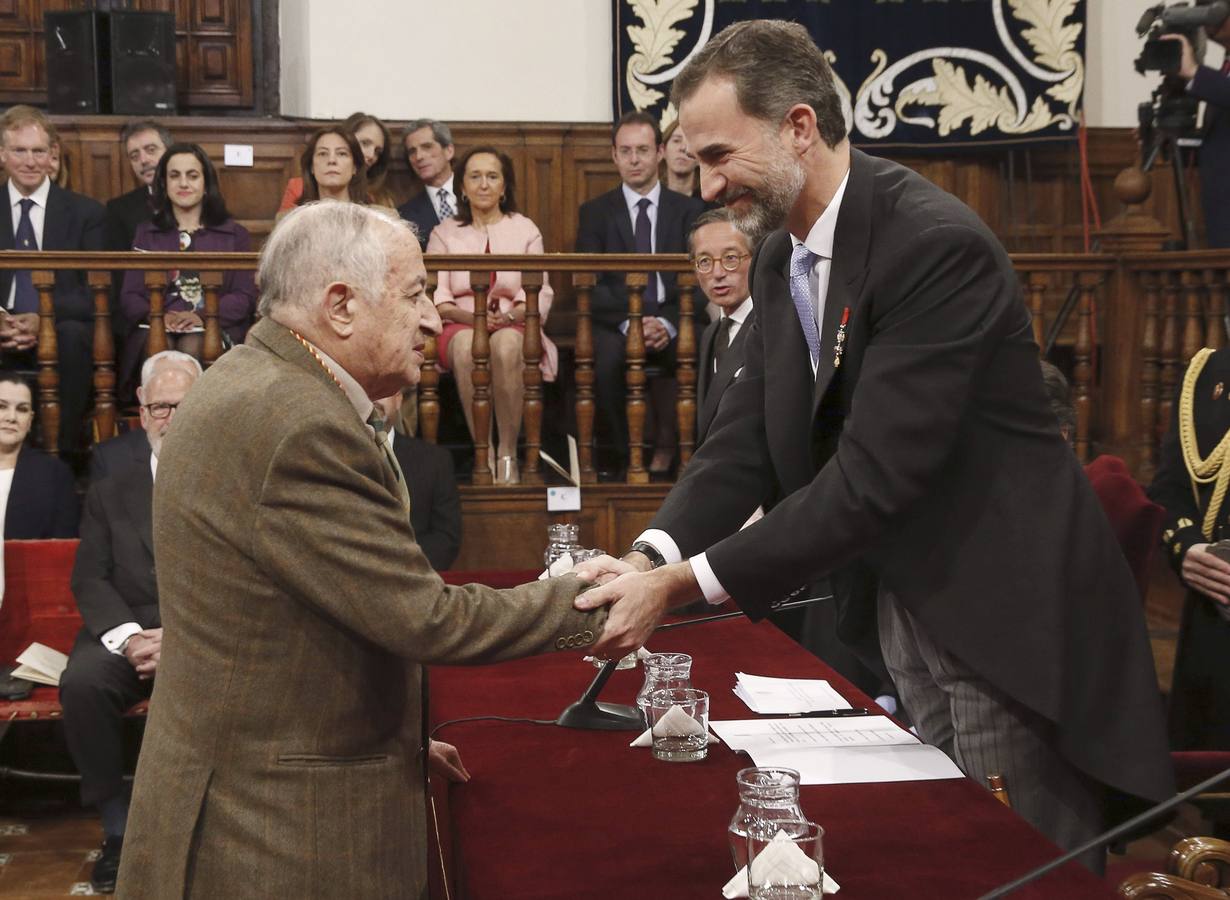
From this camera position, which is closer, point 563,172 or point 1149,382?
point 1149,382

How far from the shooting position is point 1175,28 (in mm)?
5715

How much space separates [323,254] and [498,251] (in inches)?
162

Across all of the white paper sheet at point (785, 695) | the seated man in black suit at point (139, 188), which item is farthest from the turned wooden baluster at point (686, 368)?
the white paper sheet at point (785, 695)

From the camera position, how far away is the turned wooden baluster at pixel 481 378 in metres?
5.32

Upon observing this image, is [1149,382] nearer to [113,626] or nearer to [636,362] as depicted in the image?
[636,362]

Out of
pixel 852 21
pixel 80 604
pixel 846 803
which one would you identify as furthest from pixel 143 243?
pixel 846 803

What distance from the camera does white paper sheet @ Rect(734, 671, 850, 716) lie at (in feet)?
7.39

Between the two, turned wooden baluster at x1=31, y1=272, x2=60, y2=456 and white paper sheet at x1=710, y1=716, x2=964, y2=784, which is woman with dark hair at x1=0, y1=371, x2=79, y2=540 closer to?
turned wooden baluster at x1=31, y1=272, x2=60, y2=456

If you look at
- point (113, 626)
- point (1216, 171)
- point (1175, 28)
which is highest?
point (1175, 28)

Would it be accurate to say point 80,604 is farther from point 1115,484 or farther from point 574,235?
point 574,235

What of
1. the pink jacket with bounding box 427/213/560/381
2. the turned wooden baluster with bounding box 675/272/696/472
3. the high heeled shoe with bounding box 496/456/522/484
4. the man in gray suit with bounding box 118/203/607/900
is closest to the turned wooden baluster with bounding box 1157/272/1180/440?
the turned wooden baluster with bounding box 675/272/696/472

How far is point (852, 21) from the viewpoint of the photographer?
734 cm

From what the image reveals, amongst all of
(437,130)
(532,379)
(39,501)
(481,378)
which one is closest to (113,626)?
(39,501)

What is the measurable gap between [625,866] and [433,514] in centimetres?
338
